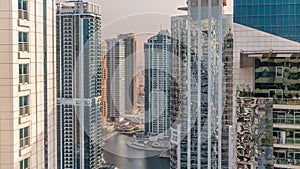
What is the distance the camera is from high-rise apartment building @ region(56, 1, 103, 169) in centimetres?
576

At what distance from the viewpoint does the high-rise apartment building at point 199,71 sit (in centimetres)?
526

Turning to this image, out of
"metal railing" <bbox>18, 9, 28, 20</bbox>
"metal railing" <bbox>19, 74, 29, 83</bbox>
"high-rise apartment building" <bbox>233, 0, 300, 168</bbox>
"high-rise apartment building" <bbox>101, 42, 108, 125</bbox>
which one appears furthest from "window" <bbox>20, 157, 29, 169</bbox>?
"high-rise apartment building" <bbox>101, 42, 108, 125</bbox>

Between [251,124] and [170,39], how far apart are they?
2688mm

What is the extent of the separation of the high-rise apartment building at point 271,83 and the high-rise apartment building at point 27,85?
1.55 meters

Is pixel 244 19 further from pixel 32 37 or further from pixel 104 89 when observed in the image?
pixel 104 89

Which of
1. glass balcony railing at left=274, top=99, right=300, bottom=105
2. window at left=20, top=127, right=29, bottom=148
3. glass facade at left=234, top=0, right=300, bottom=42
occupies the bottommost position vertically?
window at left=20, top=127, right=29, bottom=148

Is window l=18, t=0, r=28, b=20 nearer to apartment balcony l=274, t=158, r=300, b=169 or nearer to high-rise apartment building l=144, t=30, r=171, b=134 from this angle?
apartment balcony l=274, t=158, r=300, b=169

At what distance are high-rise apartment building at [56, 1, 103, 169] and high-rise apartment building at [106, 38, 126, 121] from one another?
0.53m

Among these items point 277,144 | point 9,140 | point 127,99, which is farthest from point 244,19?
point 9,140

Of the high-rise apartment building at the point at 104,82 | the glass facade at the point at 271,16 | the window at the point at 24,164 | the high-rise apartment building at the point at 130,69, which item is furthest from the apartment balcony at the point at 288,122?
the high-rise apartment building at the point at 104,82

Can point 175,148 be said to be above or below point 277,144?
below

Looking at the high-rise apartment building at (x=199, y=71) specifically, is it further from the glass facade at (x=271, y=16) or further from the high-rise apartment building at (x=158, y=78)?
the glass facade at (x=271, y=16)

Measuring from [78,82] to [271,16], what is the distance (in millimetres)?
3358

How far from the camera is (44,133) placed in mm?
1570
